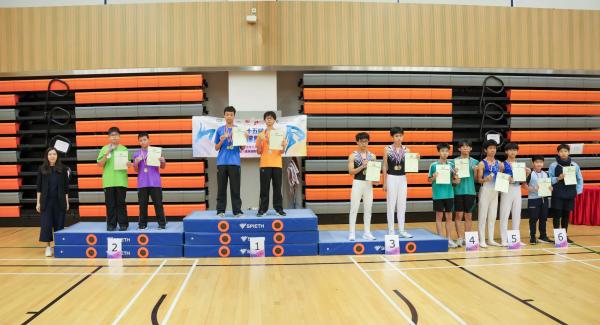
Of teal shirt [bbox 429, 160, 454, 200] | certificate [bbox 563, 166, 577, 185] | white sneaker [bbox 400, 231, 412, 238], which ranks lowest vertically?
white sneaker [bbox 400, 231, 412, 238]

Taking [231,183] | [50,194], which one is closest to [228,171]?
[231,183]

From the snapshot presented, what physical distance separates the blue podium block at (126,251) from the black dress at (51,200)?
0.37 meters

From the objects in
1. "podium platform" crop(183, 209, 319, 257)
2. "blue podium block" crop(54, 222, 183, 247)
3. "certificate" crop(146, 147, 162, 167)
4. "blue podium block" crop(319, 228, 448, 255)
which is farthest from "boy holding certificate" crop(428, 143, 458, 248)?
"certificate" crop(146, 147, 162, 167)

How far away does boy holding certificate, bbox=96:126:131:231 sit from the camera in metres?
6.00

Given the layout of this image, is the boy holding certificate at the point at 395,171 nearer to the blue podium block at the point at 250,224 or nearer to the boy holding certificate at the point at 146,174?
the blue podium block at the point at 250,224

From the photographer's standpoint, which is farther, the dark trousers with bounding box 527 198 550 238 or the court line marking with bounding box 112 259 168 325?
the dark trousers with bounding box 527 198 550 238

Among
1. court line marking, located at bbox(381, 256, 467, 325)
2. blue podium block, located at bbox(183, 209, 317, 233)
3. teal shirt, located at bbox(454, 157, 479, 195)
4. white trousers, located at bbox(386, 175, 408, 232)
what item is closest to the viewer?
court line marking, located at bbox(381, 256, 467, 325)

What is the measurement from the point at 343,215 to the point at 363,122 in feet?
5.98

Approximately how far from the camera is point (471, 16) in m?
8.48

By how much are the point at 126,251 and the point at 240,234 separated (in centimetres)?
155

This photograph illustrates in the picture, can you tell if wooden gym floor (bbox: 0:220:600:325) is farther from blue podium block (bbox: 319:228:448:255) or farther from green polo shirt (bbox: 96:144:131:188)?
green polo shirt (bbox: 96:144:131:188)

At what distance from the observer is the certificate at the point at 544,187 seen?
626cm

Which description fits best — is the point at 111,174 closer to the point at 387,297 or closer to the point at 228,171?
the point at 228,171

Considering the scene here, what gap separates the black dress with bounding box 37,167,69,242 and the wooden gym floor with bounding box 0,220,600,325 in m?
0.40
